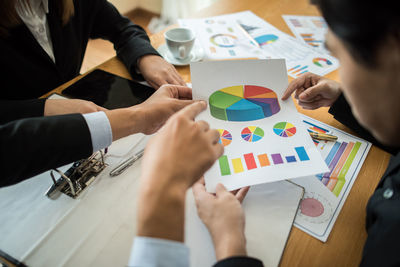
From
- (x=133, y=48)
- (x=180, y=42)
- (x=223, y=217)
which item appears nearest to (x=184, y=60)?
(x=180, y=42)

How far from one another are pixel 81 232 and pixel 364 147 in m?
0.69

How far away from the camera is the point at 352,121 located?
0.73 meters

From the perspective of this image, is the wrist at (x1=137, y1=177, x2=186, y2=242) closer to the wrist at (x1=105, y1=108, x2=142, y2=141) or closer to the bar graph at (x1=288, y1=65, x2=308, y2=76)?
the wrist at (x1=105, y1=108, x2=142, y2=141)

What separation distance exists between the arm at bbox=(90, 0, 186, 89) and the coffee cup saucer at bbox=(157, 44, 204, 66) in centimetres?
6

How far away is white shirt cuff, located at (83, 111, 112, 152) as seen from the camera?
56cm

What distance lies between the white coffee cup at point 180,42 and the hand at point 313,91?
15.2 inches

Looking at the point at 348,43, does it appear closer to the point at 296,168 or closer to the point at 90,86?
the point at 296,168

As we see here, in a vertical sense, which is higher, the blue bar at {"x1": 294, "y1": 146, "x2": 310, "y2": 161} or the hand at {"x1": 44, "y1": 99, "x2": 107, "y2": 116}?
the hand at {"x1": 44, "y1": 99, "x2": 107, "y2": 116}

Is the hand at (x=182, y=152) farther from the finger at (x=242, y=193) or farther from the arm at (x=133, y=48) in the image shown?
the arm at (x=133, y=48)

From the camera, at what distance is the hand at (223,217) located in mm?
453

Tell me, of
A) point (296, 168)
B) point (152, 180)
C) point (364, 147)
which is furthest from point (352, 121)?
point (152, 180)

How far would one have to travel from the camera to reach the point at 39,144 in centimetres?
51

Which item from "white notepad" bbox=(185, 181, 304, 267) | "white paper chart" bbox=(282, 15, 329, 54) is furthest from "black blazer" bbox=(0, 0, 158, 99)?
"white paper chart" bbox=(282, 15, 329, 54)

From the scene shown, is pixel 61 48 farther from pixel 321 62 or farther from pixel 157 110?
pixel 321 62
